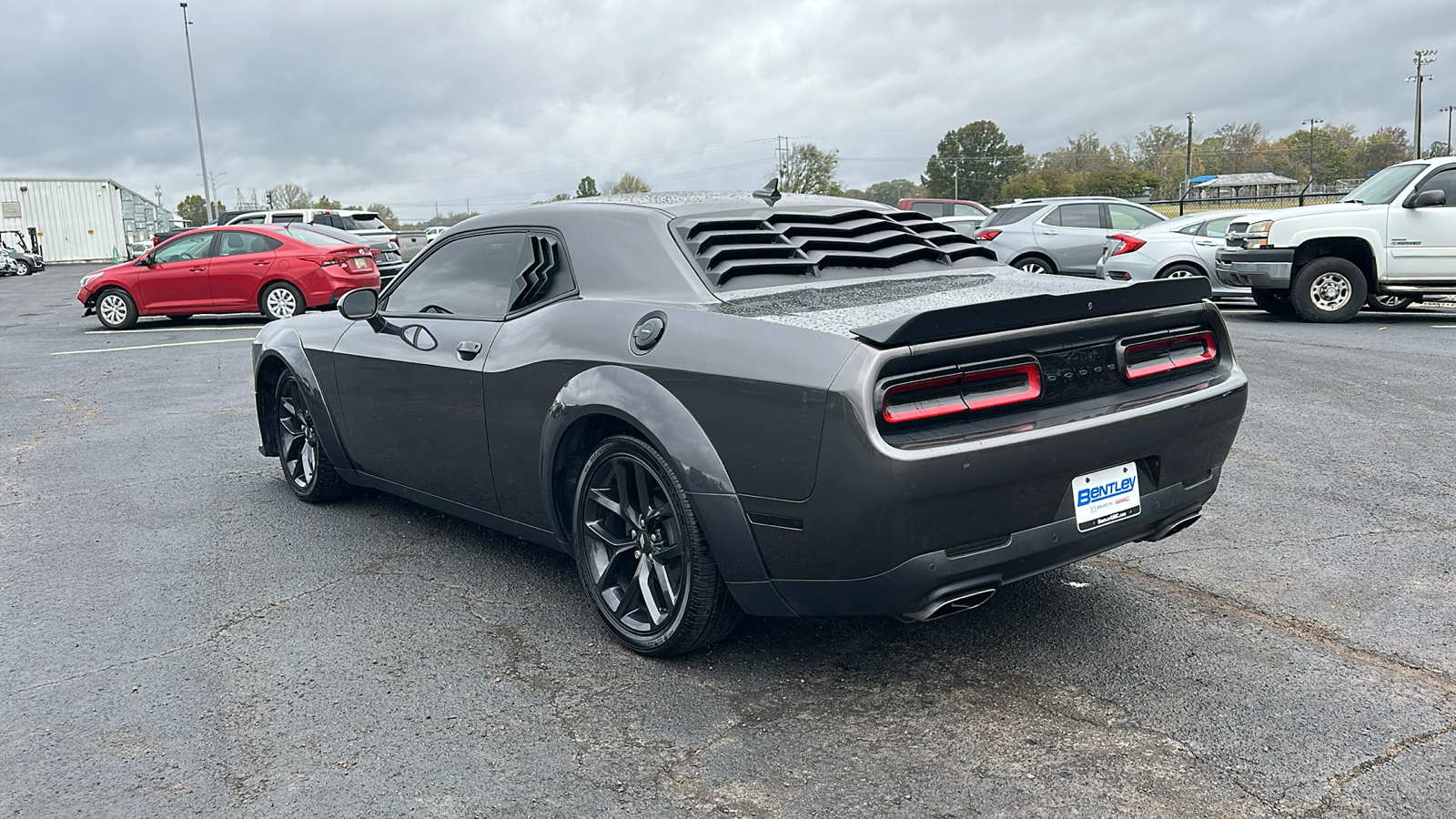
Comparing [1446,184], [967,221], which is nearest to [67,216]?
[967,221]

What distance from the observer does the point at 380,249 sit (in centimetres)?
2150

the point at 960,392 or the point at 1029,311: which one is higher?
the point at 1029,311

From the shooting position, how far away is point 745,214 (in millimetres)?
4020

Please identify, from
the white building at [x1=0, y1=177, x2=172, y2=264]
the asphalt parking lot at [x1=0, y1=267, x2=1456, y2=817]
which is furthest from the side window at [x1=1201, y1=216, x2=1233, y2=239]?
the white building at [x1=0, y1=177, x2=172, y2=264]

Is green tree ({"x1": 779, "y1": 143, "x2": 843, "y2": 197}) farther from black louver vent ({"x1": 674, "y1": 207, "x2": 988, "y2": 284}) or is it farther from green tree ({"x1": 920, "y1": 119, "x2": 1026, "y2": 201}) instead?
black louver vent ({"x1": 674, "y1": 207, "x2": 988, "y2": 284})

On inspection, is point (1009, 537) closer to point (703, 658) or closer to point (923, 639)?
point (923, 639)

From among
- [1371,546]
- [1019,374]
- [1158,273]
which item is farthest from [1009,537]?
[1158,273]

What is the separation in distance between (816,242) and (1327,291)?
11027 mm

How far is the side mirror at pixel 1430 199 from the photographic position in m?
11.9

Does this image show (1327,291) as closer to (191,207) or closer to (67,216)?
(67,216)

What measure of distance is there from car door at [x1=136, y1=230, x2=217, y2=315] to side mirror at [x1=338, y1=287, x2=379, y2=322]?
12.6 meters

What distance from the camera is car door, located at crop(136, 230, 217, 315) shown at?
15859mm

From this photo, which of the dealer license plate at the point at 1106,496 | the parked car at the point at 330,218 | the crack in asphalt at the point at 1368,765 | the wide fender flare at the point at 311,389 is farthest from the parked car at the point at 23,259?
the crack in asphalt at the point at 1368,765

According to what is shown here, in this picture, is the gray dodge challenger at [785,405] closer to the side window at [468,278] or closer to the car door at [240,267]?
the side window at [468,278]
